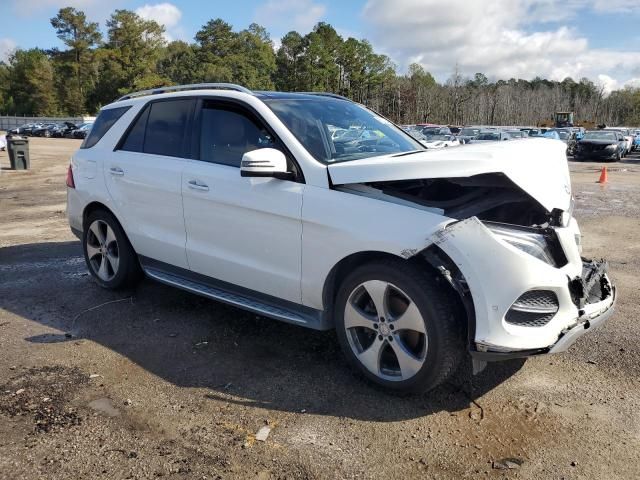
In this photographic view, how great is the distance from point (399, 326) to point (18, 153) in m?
19.5

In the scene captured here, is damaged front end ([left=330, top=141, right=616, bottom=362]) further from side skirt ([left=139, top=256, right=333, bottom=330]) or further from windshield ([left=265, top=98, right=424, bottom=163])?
side skirt ([left=139, top=256, right=333, bottom=330])

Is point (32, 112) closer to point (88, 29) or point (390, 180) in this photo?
point (88, 29)

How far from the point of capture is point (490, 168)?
3.13 meters

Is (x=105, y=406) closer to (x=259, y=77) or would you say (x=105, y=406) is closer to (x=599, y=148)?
(x=599, y=148)

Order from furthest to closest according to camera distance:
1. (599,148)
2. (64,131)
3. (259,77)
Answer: (259,77), (64,131), (599,148)

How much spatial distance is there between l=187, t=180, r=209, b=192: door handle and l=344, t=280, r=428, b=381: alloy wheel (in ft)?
4.89

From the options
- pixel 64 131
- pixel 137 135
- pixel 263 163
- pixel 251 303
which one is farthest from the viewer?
pixel 64 131

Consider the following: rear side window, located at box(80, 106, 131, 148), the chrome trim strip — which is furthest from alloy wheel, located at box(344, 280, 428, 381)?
rear side window, located at box(80, 106, 131, 148)

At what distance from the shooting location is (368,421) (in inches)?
126

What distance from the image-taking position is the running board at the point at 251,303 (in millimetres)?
3746

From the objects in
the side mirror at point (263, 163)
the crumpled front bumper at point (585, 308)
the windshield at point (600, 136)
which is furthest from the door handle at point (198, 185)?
the windshield at point (600, 136)

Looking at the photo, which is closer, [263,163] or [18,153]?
[263,163]

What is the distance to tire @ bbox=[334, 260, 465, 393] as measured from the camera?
3145 mm

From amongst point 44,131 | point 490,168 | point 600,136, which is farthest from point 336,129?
point 44,131
